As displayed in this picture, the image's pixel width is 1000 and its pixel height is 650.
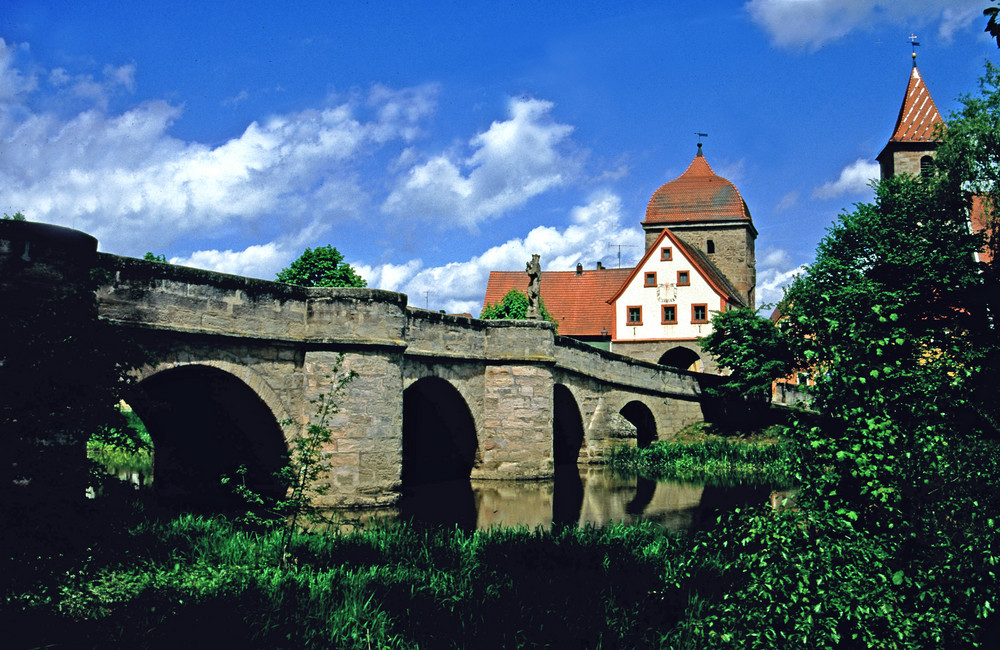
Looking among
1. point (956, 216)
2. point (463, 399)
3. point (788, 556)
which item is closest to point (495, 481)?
point (463, 399)

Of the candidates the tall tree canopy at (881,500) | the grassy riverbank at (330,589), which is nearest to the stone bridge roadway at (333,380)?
the grassy riverbank at (330,589)

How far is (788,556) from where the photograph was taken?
16.3 feet

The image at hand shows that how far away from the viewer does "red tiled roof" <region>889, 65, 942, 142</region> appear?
117 ft

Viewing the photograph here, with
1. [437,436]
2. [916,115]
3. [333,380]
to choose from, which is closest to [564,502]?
[437,436]

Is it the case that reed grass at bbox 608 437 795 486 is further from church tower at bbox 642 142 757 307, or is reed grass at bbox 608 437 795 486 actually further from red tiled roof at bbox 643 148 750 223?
red tiled roof at bbox 643 148 750 223

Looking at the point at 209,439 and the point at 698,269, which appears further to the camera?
the point at 698,269

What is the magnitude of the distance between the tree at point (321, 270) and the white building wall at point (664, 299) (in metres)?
13.3

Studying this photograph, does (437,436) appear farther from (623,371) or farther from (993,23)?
(993,23)

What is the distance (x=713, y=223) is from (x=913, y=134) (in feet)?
37.1

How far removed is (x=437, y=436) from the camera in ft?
67.2

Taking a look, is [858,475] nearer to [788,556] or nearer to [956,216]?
[788,556]

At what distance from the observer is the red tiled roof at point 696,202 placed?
44.8m

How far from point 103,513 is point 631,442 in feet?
66.8

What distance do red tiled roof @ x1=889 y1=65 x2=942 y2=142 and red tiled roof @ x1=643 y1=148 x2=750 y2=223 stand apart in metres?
9.78
